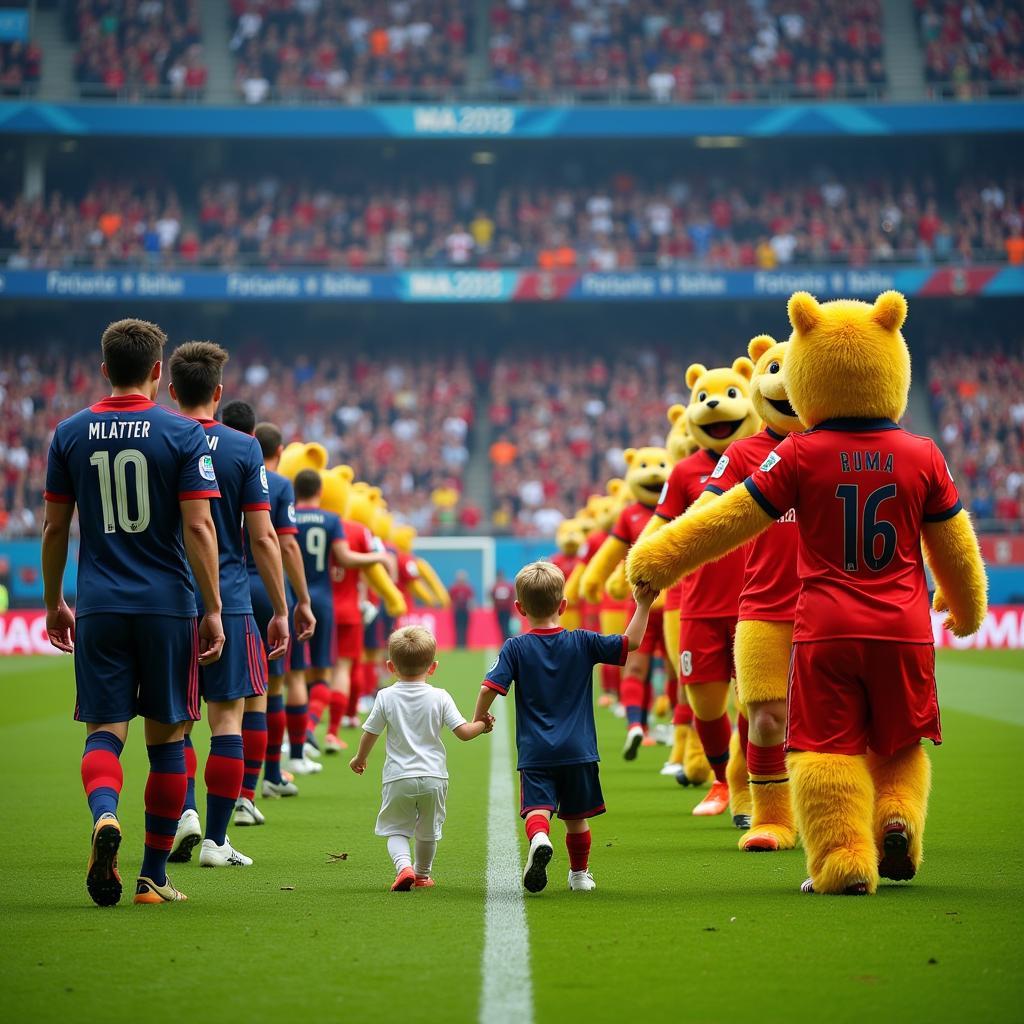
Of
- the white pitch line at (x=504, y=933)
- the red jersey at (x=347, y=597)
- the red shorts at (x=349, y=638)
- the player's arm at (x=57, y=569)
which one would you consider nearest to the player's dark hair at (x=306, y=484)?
the red jersey at (x=347, y=597)

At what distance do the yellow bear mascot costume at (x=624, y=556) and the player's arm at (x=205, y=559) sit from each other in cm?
437

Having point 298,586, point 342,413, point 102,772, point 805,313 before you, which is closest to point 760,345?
point 805,313

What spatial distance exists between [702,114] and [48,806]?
34342mm

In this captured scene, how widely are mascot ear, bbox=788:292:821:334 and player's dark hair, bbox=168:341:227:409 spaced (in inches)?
94.5

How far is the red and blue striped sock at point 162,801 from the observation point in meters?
5.79

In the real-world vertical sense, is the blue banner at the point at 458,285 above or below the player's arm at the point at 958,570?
above

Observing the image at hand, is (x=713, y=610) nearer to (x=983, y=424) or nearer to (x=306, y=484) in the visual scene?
(x=306, y=484)

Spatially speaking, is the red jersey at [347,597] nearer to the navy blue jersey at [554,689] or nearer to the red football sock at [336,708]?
the red football sock at [336,708]

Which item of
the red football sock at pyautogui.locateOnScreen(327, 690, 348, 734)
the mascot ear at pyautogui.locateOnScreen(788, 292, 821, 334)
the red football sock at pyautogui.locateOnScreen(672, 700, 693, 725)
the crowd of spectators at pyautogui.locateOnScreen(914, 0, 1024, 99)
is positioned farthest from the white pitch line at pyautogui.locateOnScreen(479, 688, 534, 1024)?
the crowd of spectators at pyautogui.locateOnScreen(914, 0, 1024, 99)

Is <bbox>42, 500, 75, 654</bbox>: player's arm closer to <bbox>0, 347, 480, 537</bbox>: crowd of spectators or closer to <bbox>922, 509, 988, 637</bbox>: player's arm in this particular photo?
<bbox>922, 509, 988, 637</bbox>: player's arm

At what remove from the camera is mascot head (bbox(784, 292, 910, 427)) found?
6254 millimetres

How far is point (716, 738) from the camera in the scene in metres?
8.45

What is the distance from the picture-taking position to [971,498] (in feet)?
114

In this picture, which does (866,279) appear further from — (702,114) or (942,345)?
(702,114)
